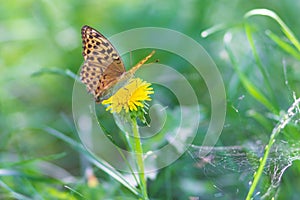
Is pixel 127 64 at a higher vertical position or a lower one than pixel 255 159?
higher

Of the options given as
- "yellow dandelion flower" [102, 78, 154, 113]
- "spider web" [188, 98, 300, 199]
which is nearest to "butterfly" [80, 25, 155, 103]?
"yellow dandelion flower" [102, 78, 154, 113]

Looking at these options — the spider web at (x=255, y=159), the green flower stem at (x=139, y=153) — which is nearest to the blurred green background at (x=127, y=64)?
the spider web at (x=255, y=159)

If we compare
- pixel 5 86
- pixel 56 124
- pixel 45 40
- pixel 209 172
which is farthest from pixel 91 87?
pixel 45 40

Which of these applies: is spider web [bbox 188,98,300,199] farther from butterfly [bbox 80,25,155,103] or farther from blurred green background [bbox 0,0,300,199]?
butterfly [bbox 80,25,155,103]

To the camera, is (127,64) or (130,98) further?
(127,64)

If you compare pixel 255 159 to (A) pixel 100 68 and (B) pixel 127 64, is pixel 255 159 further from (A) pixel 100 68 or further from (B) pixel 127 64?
(B) pixel 127 64

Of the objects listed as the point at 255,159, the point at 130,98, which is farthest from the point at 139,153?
the point at 255,159
